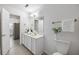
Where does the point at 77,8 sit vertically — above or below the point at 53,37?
above

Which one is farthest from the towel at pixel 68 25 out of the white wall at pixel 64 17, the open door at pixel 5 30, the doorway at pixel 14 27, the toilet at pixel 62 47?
the open door at pixel 5 30

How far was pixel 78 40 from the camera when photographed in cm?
124

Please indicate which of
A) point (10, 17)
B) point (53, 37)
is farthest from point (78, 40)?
point (10, 17)

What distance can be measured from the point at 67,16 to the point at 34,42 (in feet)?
3.55

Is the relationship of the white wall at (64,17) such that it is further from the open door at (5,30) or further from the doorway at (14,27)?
the open door at (5,30)

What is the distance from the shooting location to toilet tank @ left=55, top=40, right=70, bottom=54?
52.6 inches

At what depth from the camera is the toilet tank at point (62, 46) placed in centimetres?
133

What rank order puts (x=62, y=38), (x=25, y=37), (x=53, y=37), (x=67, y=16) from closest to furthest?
1. (x=67, y=16)
2. (x=62, y=38)
3. (x=53, y=37)
4. (x=25, y=37)

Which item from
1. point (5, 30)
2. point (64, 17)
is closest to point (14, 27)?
point (5, 30)

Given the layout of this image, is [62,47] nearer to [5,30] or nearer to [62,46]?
[62,46]

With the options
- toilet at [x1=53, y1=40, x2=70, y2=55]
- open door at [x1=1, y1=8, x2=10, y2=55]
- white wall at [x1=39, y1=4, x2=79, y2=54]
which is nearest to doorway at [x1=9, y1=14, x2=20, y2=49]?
open door at [x1=1, y1=8, x2=10, y2=55]

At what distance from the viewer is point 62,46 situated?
4.58ft

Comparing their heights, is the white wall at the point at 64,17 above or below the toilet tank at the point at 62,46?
above
